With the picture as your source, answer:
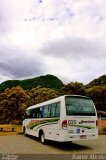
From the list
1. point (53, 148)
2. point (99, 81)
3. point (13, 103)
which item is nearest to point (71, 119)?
point (53, 148)

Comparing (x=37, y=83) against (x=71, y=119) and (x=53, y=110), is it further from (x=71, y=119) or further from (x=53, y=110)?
(x=71, y=119)

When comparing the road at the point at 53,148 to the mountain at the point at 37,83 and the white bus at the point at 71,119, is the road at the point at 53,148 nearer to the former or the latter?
the white bus at the point at 71,119

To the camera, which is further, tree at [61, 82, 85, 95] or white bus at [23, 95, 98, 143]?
tree at [61, 82, 85, 95]

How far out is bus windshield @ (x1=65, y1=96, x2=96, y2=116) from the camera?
15.5m

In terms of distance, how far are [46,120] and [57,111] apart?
7.61ft

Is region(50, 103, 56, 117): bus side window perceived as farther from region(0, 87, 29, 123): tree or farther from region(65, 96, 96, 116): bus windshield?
region(0, 87, 29, 123): tree

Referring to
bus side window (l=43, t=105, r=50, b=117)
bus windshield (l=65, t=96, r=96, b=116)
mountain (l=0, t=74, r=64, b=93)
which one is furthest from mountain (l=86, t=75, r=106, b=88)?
bus windshield (l=65, t=96, r=96, b=116)

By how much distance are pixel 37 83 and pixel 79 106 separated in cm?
8055

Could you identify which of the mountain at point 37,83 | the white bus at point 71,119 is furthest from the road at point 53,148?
the mountain at point 37,83

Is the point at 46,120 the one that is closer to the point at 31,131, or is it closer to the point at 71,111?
the point at 71,111

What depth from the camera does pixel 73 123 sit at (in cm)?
1519

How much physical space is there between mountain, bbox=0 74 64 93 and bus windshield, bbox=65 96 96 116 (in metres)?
74.5

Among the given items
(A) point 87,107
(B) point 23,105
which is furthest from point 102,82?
(A) point 87,107

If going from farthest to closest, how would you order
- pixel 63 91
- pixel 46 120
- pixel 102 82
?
pixel 102 82 → pixel 63 91 → pixel 46 120
